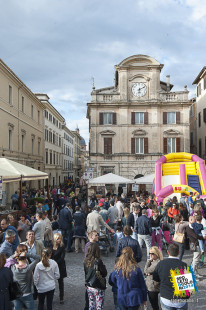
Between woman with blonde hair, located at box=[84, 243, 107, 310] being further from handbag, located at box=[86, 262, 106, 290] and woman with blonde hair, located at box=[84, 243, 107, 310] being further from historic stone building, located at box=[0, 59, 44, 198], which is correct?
historic stone building, located at box=[0, 59, 44, 198]

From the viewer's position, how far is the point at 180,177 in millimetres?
18391

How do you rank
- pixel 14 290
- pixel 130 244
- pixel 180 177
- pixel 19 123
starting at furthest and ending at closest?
pixel 19 123 < pixel 180 177 < pixel 130 244 < pixel 14 290

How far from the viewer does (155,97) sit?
103 feet

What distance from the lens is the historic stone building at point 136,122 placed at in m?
31.4

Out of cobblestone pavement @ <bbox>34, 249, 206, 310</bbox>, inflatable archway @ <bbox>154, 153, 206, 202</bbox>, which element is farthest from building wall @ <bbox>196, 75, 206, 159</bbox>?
cobblestone pavement @ <bbox>34, 249, 206, 310</bbox>

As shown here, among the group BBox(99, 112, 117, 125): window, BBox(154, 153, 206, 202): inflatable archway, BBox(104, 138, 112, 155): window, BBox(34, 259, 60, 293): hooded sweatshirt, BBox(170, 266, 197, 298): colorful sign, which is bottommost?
BBox(34, 259, 60, 293): hooded sweatshirt

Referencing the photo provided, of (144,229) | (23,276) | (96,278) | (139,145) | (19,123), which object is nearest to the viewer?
(96,278)

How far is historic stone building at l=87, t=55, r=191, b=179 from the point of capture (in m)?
31.4

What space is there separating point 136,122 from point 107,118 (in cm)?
313

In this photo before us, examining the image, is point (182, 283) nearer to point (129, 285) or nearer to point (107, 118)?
point (129, 285)

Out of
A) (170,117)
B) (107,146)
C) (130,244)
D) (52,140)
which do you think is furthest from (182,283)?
(52,140)

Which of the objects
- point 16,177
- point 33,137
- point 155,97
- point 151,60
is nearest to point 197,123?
point 155,97

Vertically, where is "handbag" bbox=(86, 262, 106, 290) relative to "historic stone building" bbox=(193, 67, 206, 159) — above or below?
below

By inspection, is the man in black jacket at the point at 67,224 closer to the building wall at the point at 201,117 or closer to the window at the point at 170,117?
the window at the point at 170,117
